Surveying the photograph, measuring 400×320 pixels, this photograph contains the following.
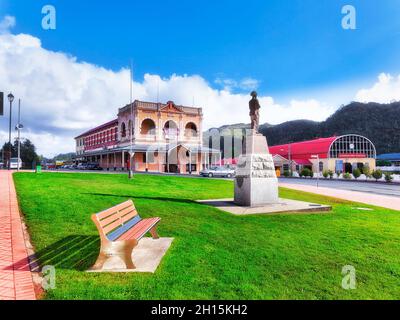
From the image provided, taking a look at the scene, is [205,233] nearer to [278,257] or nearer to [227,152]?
[278,257]

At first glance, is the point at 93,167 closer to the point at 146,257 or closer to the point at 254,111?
the point at 254,111

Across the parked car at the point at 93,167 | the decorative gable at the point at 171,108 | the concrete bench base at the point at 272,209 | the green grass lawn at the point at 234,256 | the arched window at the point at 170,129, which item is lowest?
the green grass lawn at the point at 234,256

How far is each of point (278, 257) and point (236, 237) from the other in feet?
4.62

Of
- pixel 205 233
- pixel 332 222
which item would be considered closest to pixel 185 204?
pixel 205 233

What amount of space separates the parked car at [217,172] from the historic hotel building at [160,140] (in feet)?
19.8

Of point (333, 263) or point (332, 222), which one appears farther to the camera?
point (332, 222)

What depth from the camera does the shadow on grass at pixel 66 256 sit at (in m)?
4.51

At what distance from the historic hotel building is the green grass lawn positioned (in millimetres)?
35117

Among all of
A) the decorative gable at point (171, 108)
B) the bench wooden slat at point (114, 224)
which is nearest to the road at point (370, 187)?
the bench wooden slat at point (114, 224)

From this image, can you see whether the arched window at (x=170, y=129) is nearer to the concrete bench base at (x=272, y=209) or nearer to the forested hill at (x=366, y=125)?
the concrete bench base at (x=272, y=209)

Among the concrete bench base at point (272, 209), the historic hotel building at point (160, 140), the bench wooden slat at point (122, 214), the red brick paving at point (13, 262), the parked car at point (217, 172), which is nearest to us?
the red brick paving at point (13, 262)

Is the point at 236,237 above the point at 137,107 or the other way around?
the other way around

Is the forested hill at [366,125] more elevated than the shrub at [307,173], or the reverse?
the forested hill at [366,125]
